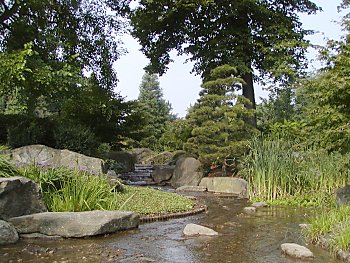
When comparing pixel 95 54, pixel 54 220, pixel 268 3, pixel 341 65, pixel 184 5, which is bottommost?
pixel 54 220

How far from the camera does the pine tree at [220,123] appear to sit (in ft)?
40.4

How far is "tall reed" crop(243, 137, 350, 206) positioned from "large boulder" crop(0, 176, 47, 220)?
505 cm

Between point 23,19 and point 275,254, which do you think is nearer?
point 275,254

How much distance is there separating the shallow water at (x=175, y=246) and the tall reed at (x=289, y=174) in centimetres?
238

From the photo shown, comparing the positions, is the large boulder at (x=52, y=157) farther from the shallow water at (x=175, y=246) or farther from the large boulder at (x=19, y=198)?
the large boulder at (x=19, y=198)

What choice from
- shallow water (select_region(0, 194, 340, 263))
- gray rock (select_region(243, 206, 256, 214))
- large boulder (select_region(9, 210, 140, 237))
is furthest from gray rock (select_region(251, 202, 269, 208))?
large boulder (select_region(9, 210, 140, 237))

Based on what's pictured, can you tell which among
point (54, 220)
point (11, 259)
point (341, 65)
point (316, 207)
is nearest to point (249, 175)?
point (316, 207)

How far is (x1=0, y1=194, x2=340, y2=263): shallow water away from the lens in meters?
4.04

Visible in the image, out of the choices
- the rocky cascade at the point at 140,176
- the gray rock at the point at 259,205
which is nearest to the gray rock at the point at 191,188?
the rocky cascade at the point at 140,176

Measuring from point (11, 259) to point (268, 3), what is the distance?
48.9 feet

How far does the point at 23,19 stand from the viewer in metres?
11.0

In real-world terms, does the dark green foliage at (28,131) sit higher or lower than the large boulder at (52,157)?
higher

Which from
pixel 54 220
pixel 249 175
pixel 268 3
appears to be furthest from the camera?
pixel 268 3

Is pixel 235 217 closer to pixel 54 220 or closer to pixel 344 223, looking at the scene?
pixel 344 223
